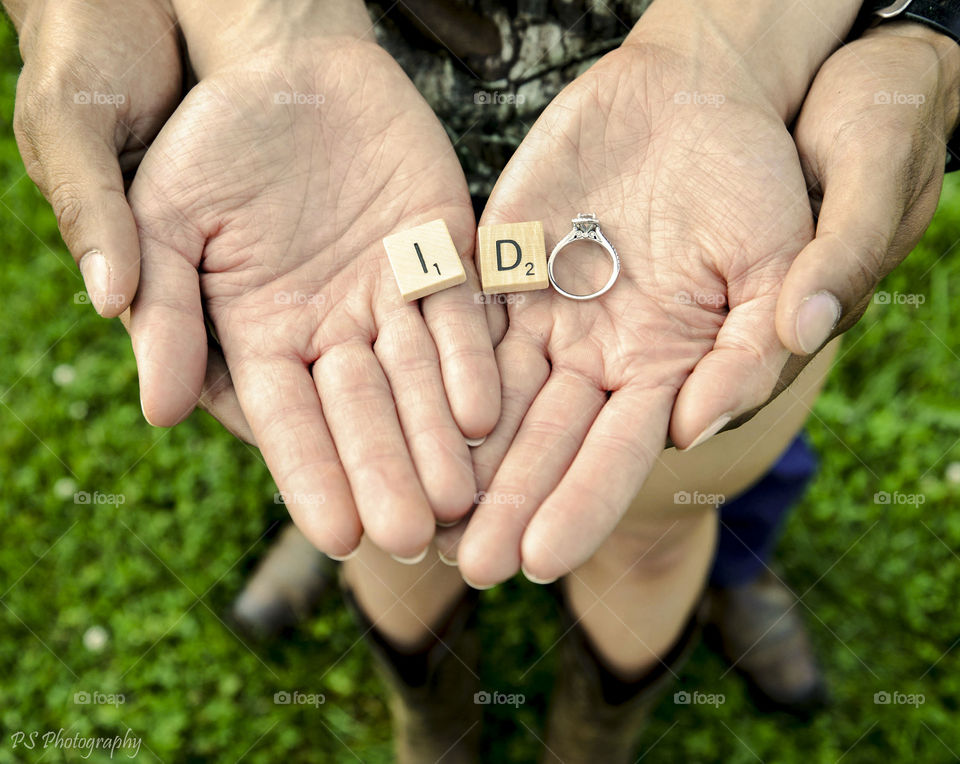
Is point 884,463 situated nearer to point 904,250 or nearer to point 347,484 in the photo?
point 904,250

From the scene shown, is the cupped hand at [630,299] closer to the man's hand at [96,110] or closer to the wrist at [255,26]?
the wrist at [255,26]

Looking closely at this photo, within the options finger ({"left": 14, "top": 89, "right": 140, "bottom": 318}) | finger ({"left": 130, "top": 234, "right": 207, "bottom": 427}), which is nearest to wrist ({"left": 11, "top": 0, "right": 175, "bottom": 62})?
finger ({"left": 14, "top": 89, "right": 140, "bottom": 318})

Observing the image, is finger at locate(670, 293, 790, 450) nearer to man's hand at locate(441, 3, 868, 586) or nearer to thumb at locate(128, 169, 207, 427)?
man's hand at locate(441, 3, 868, 586)

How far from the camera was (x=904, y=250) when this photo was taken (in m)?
2.25

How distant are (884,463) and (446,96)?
2490 mm

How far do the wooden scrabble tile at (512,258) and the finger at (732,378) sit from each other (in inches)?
19.6

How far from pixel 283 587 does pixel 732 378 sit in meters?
2.09

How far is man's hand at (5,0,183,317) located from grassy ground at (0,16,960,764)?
1.66 meters

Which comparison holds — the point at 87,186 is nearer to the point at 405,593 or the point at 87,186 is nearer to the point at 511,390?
the point at 511,390

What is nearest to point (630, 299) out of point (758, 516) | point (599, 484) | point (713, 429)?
point (713, 429)

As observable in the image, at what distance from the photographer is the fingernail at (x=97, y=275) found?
200 centimetres

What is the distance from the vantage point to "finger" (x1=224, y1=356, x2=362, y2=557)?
1.87 m

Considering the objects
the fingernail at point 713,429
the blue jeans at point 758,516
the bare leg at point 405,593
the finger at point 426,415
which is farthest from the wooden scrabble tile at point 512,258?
the blue jeans at point 758,516

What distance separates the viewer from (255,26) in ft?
8.14
